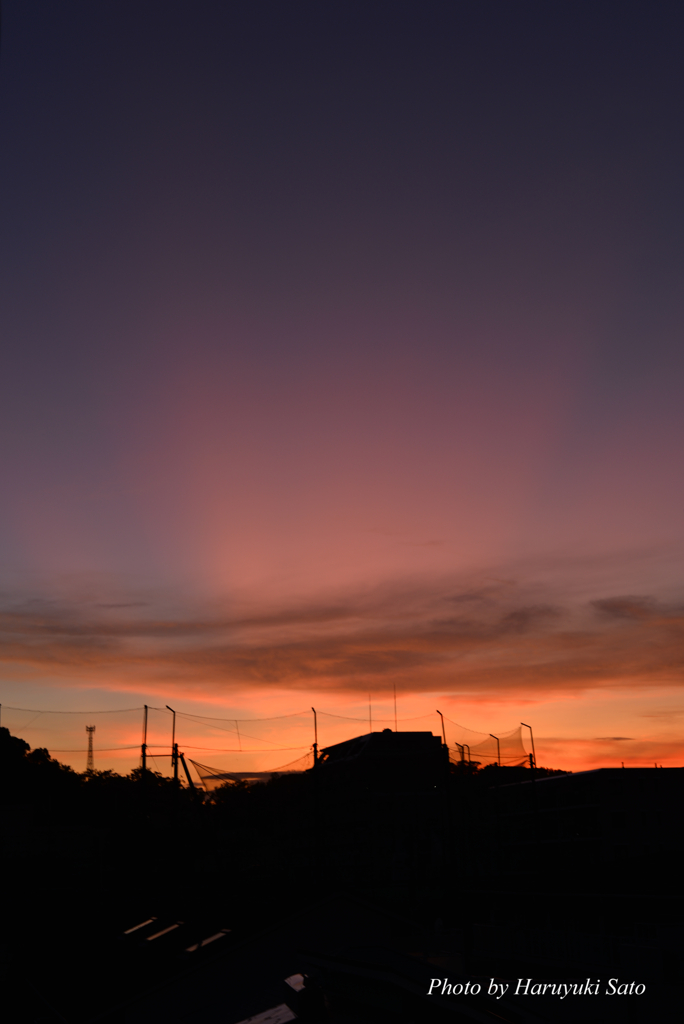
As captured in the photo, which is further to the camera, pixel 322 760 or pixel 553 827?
pixel 322 760

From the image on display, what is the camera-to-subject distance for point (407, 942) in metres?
29.7

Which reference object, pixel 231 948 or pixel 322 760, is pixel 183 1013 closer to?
pixel 231 948

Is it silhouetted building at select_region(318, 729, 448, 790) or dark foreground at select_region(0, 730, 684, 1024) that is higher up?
silhouetted building at select_region(318, 729, 448, 790)

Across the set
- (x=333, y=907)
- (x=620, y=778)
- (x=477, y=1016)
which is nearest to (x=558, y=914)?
(x=333, y=907)

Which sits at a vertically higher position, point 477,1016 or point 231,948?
point 477,1016

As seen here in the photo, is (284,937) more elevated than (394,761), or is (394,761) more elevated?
(394,761)

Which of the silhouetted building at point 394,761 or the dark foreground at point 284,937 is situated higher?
the silhouetted building at point 394,761

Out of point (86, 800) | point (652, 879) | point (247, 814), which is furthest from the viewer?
point (247, 814)

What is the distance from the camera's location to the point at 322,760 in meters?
139

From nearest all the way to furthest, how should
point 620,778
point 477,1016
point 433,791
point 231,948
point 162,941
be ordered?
point 477,1016 → point 231,948 → point 162,941 → point 620,778 → point 433,791

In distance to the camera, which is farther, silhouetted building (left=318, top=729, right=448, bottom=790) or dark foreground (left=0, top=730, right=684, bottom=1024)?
silhouetted building (left=318, top=729, right=448, bottom=790)

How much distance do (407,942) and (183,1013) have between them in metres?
10.1

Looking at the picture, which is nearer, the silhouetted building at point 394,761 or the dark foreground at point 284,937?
the dark foreground at point 284,937

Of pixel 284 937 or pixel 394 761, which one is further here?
pixel 394 761
